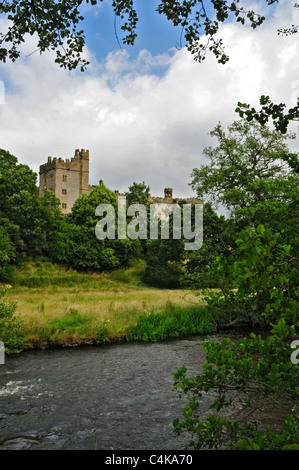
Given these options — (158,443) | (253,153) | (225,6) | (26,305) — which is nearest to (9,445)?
(158,443)

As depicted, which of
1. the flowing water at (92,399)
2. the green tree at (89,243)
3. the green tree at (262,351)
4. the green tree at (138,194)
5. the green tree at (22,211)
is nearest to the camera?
the green tree at (262,351)

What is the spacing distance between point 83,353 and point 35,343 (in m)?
2.61

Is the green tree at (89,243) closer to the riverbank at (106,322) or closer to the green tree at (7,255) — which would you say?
the green tree at (7,255)

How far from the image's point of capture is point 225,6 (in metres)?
5.18

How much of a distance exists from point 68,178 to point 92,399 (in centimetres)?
8431

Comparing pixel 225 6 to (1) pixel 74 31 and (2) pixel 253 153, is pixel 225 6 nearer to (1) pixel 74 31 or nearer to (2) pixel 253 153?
(1) pixel 74 31

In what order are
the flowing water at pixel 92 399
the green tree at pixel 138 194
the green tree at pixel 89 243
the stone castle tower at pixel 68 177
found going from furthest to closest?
the stone castle tower at pixel 68 177 → the green tree at pixel 138 194 → the green tree at pixel 89 243 → the flowing water at pixel 92 399

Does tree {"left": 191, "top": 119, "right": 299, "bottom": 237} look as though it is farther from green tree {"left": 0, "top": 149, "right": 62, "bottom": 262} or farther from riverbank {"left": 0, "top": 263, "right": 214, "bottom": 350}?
green tree {"left": 0, "top": 149, "right": 62, "bottom": 262}

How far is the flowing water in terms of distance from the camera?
8.75 m

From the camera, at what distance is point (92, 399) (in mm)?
11430

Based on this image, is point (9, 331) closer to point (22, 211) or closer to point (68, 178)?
point (22, 211)

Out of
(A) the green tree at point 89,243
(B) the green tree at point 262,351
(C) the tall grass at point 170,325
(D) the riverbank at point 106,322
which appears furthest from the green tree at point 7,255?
(B) the green tree at point 262,351

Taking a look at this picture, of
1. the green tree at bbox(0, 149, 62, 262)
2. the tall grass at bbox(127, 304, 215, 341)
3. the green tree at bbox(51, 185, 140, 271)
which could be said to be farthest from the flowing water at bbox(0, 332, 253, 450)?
the green tree at bbox(51, 185, 140, 271)

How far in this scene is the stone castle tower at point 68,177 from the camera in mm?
90438
